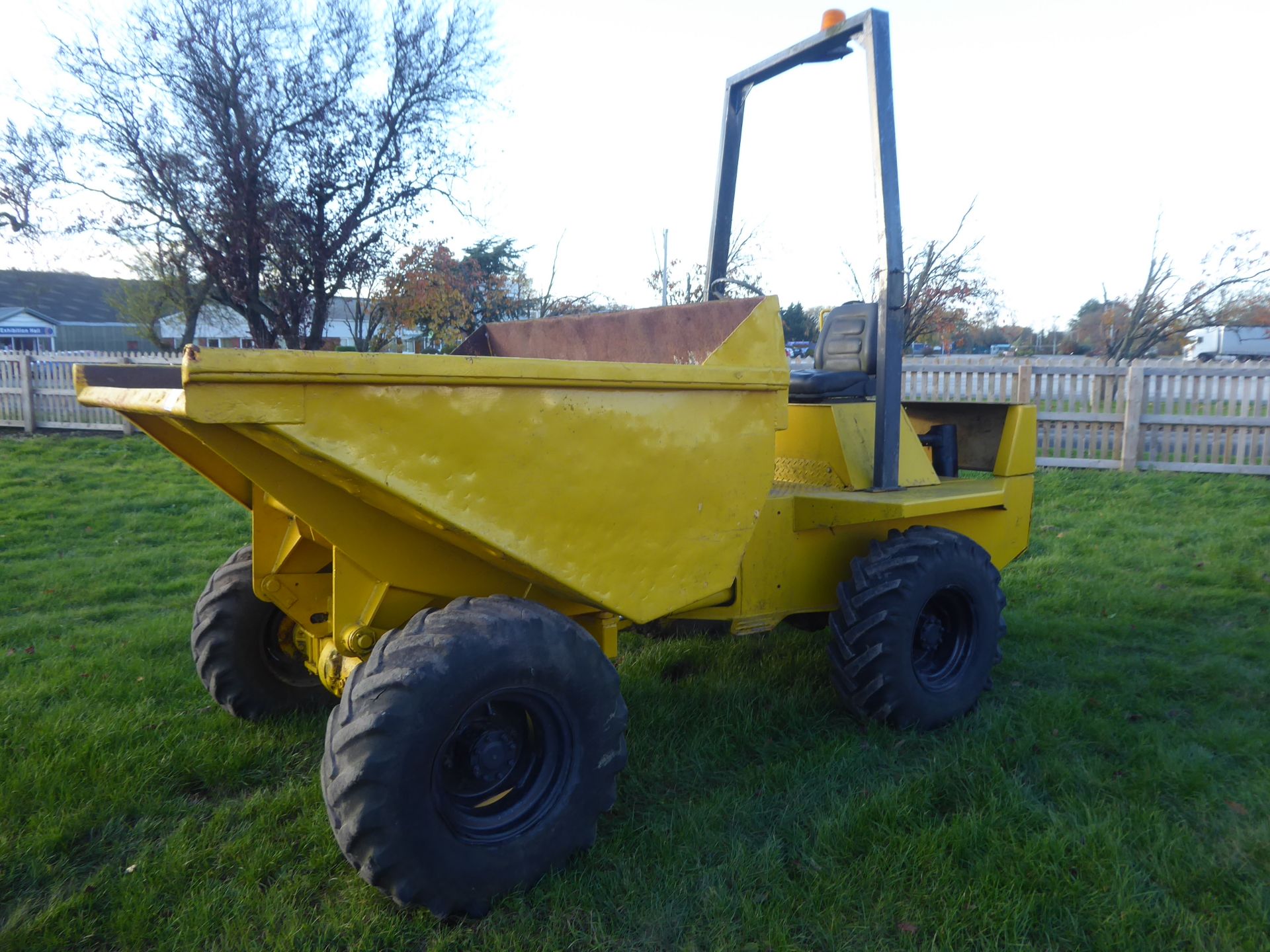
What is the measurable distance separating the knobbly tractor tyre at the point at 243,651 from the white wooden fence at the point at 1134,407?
900cm

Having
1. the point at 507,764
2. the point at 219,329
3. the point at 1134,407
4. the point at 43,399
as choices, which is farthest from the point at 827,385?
the point at 219,329

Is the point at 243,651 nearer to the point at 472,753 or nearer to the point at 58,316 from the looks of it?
the point at 472,753

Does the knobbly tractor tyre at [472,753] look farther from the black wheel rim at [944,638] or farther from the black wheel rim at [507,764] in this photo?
the black wheel rim at [944,638]

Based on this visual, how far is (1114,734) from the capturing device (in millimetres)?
3676

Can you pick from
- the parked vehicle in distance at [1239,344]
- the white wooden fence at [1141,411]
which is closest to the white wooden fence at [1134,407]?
the white wooden fence at [1141,411]

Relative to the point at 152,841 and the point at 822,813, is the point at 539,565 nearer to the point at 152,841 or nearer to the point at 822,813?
the point at 822,813

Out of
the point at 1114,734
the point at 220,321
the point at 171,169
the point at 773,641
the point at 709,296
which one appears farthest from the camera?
the point at 220,321

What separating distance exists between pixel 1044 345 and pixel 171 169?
152 ft

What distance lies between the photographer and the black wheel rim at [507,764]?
2586 mm

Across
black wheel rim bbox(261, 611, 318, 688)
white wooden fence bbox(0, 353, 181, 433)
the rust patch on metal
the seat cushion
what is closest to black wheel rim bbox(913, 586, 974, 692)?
the seat cushion

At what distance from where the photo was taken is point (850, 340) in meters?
4.23

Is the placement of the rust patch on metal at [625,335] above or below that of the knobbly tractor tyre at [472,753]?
above

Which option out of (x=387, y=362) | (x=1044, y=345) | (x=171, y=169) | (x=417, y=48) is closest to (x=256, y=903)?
(x=387, y=362)

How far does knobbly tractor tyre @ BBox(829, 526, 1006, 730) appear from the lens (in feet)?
11.5
